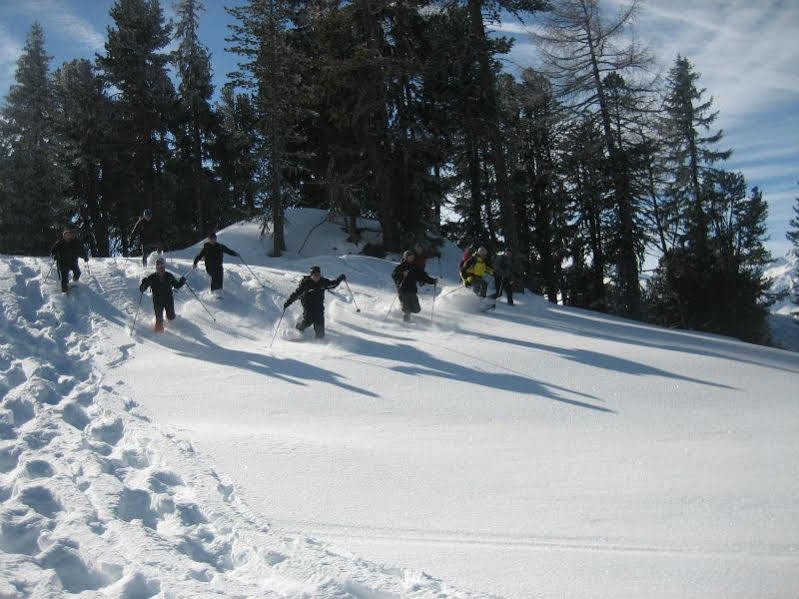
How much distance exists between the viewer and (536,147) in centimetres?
3002

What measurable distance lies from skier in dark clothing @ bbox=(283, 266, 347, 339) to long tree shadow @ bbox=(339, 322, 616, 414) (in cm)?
68

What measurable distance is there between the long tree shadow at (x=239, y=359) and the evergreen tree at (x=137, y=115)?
1875 cm

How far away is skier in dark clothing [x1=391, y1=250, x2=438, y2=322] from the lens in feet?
44.6

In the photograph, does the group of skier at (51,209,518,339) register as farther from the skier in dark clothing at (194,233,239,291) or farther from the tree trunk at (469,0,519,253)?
the tree trunk at (469,0,519,253)

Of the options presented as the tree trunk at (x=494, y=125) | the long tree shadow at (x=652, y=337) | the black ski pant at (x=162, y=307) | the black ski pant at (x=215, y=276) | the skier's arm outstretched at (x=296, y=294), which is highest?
the tree trunk at (x=494, y=125)

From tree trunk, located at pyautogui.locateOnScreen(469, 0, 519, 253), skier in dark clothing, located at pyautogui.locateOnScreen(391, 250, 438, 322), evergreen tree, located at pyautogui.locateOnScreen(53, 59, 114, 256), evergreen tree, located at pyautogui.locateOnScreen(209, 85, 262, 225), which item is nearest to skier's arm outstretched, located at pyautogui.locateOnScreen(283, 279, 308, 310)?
skier in dark clothing, located at pyautogui.locateOnScreen(391, 250, 438, 322)

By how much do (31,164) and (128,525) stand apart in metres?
31.6

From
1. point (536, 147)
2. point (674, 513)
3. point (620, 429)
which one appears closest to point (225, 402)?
point (620, 429)

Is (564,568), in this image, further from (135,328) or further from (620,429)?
(135,328)

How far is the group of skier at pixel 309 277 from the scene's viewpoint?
12516 millimetres

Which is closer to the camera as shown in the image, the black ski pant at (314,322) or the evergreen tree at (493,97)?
the black ski pant at (314,322)

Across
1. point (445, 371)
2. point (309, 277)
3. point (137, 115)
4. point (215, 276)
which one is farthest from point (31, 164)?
point (445, 371)

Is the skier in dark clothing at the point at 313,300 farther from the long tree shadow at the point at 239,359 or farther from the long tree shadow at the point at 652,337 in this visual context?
the long tree shadow at the point at 652,337

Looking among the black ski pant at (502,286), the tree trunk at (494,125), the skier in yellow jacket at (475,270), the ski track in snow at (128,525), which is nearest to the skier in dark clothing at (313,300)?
the skier in yellow jacket at (475,270)
